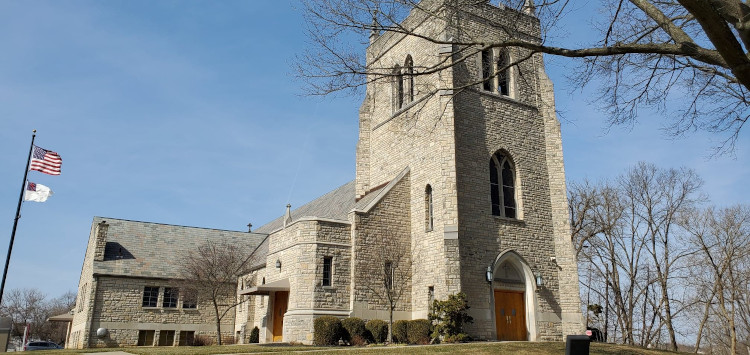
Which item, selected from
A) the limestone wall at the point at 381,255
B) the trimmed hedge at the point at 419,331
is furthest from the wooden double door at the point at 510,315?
the limestone wall at the point at 381,255

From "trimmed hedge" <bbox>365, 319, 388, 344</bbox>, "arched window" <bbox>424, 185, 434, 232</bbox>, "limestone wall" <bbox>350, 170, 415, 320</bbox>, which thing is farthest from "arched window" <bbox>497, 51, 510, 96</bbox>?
"trimmed hedge" <bbox>365, 319, 388, 344</bbox>

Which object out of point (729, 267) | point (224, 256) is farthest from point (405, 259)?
point (729, 267)

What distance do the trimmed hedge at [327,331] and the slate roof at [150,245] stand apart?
45.2ft

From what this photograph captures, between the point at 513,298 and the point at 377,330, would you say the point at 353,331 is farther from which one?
the point at 513,298

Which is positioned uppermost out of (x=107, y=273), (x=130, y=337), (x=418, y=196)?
(x=418, y=196)

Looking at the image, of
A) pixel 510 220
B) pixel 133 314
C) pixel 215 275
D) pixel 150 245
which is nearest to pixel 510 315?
pixel 510 220

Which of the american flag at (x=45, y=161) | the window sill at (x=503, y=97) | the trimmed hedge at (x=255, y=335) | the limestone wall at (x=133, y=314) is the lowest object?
the trimmed hedge at (x=255, y=335)

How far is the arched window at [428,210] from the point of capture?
22781 mm

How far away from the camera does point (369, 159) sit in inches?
1105

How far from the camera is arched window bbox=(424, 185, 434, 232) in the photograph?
22.8 m

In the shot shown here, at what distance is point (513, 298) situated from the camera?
2267 cm

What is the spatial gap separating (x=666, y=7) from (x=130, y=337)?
28092 mm

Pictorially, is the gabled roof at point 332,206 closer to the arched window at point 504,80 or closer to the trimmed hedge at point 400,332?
the trimmed hedge at point 400,332

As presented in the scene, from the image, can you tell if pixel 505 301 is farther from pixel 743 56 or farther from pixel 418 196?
pixel 743 56
